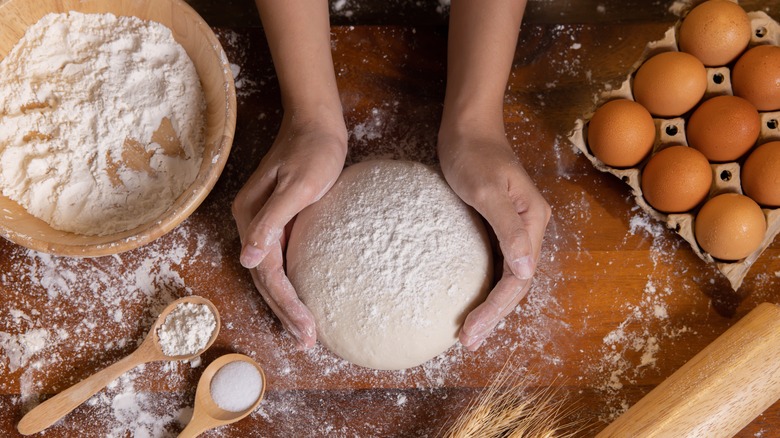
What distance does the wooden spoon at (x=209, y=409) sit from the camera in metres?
1.09

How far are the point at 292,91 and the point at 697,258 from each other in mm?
833

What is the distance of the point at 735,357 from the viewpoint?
3.30ft

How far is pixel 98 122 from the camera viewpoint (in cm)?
106

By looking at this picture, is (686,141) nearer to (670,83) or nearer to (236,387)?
(670,83)

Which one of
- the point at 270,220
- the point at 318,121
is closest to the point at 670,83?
the point at 318,121

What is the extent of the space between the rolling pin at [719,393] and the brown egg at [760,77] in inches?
15.2

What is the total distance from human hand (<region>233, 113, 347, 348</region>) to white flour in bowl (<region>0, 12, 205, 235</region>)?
0.12 meters

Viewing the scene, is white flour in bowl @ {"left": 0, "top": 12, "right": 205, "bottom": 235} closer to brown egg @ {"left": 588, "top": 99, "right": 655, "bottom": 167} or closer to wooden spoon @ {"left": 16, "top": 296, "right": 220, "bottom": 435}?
wooden spoon @ {"left": 16, "top": 296, "right": 220, "bottom": 435}

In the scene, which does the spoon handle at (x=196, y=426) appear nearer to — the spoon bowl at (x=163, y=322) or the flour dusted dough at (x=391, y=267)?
the spoon bowl at (x=163, y=322)

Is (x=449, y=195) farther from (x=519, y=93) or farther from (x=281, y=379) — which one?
(x=281, y=379)

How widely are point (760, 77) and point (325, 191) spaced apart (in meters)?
0.79

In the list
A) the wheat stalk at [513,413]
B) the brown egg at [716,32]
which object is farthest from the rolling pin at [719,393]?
the brown egg at [716,32]

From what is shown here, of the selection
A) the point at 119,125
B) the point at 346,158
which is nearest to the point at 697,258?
the point at 346,158

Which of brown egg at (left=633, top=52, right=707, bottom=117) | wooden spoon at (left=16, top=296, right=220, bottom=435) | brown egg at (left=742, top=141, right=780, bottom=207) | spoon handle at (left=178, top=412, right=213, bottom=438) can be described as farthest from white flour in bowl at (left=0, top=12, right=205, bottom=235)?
brown egg at (left=742, top=141, right=780, bottom=207)
